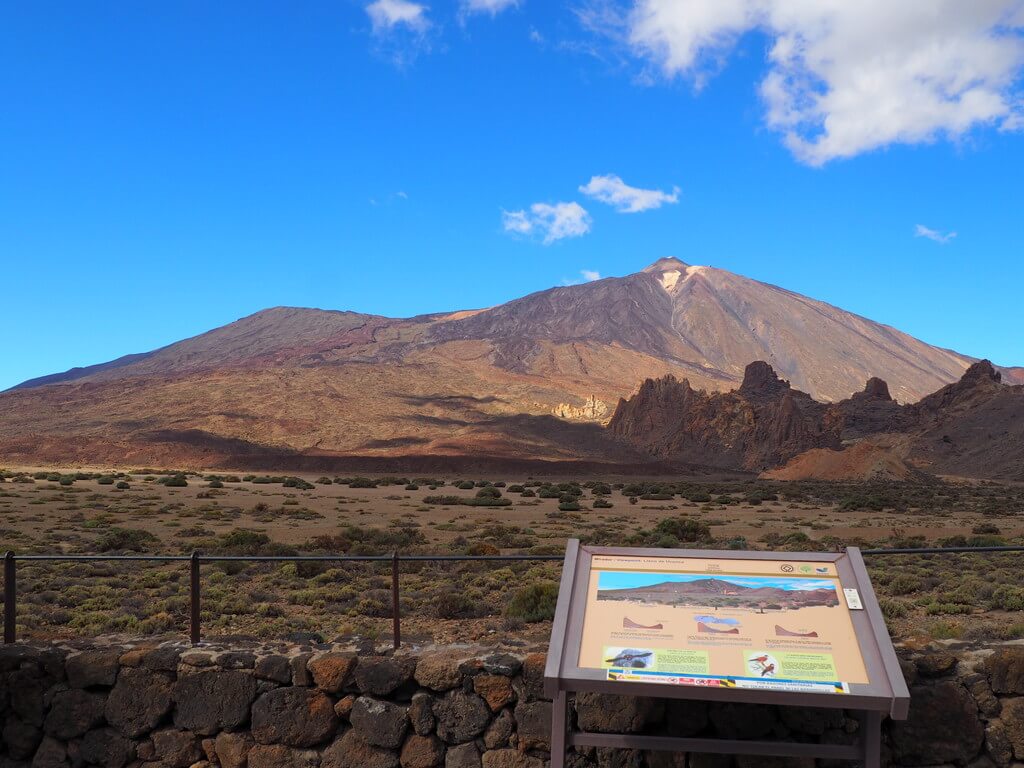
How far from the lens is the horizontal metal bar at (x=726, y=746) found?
16.3 ft

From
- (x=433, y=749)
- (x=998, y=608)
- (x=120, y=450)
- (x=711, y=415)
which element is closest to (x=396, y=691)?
(x=433, y=749)

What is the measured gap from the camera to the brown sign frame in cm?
457

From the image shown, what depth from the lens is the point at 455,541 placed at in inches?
1008

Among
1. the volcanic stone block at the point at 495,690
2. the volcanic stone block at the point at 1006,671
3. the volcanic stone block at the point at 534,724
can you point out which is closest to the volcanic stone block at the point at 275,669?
the volcanic stone block at the point at 495,690

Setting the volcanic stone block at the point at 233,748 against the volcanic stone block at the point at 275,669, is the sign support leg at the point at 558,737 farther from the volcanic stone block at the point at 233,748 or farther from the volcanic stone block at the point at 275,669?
the volcanic stone block at the point at 233,748

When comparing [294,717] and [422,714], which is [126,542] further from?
[422,714]

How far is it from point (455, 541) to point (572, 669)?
21.1m

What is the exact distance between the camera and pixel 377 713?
6398 mm

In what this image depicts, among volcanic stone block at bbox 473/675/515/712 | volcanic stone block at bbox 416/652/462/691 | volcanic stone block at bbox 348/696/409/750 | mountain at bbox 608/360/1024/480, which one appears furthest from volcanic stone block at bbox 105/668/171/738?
mountain at bbox 608/360/1024/480

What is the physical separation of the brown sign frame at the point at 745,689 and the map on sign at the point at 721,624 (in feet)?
0.15

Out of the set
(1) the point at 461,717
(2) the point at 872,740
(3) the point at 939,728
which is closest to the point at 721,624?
(2) the point at 872,740

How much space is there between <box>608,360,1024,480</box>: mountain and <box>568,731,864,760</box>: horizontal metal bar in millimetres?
68217

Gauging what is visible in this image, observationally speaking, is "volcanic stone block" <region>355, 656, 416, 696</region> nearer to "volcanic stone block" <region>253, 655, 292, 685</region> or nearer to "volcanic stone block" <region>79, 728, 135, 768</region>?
"volcanic stone block" <region>253, 655, 292, 685</region>

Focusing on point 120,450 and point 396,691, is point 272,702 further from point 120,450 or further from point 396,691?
point 120,450
